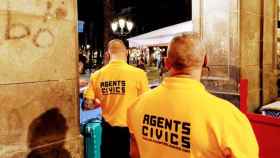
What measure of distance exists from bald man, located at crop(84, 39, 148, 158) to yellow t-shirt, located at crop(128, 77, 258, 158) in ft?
7.01

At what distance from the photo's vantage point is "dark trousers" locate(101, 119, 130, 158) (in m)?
4.34

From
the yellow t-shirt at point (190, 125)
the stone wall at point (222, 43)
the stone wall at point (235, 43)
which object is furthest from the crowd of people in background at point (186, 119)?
the stone wall at point (222, 43)

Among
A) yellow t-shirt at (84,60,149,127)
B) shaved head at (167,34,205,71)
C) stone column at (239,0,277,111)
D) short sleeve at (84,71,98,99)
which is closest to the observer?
shaved head at (167,34,205,71)

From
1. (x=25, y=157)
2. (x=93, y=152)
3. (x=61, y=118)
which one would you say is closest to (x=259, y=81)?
(x=93, y=152)

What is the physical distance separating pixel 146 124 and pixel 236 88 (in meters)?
3.78

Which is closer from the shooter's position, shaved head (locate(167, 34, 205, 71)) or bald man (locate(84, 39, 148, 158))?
shaved head (locate(167, 34, 205, 71))

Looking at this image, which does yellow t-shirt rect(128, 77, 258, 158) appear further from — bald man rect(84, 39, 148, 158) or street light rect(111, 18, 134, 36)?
street light rect(111, 18, 134, 36)

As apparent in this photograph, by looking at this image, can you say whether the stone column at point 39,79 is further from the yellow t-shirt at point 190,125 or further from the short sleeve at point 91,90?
the yellow t-shirt at point 190,125

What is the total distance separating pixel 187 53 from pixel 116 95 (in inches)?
97.1

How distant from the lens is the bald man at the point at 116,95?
4297 mm

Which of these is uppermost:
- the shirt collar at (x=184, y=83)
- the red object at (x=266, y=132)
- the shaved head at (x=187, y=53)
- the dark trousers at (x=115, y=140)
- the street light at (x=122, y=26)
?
the street light at (x=122, y=26)

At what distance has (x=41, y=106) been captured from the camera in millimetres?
3383

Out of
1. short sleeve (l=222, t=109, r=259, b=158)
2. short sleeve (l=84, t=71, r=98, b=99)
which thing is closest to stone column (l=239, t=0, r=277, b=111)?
short sleeve (l=84, t=71, r=98, b=99)

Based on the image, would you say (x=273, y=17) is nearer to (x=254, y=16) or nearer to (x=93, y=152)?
(x=254, y=16)
